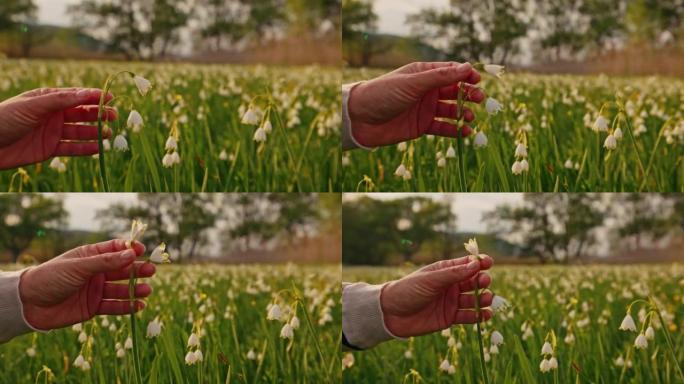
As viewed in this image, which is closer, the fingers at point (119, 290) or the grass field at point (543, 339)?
the fingers at point (119, 290)

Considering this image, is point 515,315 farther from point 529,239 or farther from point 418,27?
point 418,27

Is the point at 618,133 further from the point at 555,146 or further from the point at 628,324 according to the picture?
the point at 628,324

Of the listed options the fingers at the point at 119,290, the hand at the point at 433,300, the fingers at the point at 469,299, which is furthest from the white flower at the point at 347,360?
the fingers at the point at 119,290

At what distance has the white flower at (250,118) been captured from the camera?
280 cm

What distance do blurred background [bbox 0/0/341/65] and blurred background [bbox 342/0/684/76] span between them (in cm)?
10

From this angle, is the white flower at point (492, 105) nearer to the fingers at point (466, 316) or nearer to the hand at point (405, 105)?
the hand at point (405, 105)

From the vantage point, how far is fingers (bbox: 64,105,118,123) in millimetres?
2688

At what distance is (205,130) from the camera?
2844 mm

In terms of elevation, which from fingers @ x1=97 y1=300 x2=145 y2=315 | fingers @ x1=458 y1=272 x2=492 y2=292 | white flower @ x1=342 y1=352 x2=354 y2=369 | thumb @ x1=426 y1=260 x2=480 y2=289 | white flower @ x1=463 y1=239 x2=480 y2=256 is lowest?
white flower @ x1=342 y1=352 x2=354 y2=369

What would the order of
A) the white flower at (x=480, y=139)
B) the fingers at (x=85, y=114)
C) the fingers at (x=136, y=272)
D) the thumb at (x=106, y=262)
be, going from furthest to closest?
1. the white flower at (x=480, y=139)
2. the fingers at (x=85, y=114)
3. the fingers at (x=136, y=272)
4. the thumb at (x=106, y=262)

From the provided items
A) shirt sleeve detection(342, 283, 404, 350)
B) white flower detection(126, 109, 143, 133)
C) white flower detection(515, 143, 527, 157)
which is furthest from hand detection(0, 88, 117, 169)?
white flower detection(515, 143, 527, 157)

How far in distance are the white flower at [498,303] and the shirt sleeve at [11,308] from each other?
1334mm

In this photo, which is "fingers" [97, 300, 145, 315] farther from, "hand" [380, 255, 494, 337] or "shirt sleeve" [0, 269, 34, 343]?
"hand" [380, 255, 494, 337]

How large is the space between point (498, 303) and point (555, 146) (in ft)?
1.74
